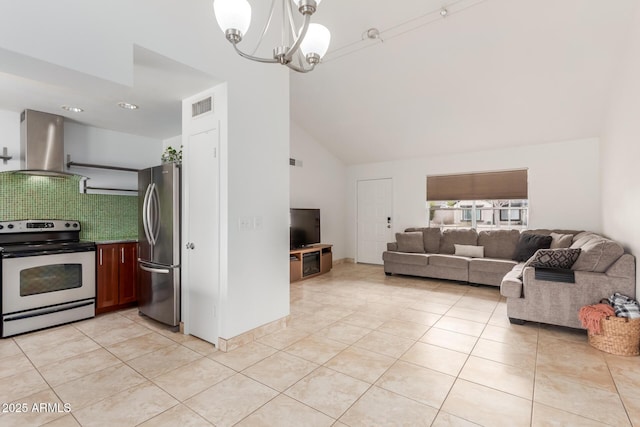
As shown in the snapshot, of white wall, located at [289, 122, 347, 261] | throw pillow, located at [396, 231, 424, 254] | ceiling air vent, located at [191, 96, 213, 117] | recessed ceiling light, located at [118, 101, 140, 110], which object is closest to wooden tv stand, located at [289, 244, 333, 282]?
white wall, located at [289, 122, 347, 261]

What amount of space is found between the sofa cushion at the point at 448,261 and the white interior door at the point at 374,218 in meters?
1.51

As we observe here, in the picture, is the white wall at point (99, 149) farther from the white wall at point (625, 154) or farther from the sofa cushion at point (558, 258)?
the white wall at point (625, 154)

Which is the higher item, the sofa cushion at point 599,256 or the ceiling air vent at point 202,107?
the ceiling air vent at point 202,107

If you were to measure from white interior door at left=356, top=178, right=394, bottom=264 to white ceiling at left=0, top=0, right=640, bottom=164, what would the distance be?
159 cm

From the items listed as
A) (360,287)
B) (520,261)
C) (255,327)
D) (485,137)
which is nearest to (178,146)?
(255,327)

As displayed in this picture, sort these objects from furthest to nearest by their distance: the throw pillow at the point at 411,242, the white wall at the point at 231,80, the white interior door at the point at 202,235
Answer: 1. the throw pillow at the point at 411,242
2. the white interior door at the point at 202,235
3. the white wall at the point at 231,80

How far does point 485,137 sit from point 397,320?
148 inches

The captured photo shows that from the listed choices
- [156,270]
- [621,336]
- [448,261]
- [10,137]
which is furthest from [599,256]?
[10,137]

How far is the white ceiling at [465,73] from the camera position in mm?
3195

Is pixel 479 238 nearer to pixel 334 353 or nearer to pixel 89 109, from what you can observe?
pixel 334 353

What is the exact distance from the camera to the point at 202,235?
293 centimetres

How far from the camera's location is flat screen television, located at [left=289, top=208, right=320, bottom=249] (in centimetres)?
562

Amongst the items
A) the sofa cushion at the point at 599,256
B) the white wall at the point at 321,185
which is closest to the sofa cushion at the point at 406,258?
the white wall at the point at 321,185

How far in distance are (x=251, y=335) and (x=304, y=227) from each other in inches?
123
